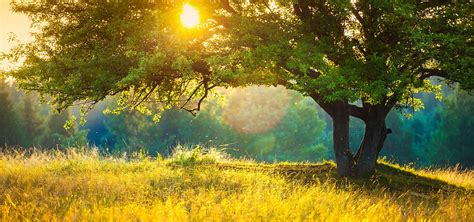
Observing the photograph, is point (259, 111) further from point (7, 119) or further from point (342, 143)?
point (342, 143)

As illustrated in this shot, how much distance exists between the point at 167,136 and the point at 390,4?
4849 centimetres

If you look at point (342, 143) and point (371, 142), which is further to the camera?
point (342, 143)

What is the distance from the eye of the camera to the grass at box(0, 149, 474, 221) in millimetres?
7309

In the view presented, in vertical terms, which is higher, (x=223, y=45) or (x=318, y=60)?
(x=223, y=45)

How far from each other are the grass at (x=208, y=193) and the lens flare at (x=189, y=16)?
4.04 m

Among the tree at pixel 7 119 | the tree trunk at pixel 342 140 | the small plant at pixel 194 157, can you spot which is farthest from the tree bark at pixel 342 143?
the tree at pixel 7 119

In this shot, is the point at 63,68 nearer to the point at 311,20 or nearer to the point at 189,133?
the point at 311,20

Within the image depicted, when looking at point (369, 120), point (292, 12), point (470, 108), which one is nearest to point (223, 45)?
point (292, 12)

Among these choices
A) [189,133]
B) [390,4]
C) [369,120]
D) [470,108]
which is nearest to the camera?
[390,4]

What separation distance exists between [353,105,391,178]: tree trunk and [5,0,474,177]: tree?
216 centimetres

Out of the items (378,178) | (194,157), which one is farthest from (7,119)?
(378,178)

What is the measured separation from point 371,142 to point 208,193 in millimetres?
7659

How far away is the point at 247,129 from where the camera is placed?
192 feet

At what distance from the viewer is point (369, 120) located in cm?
1623
